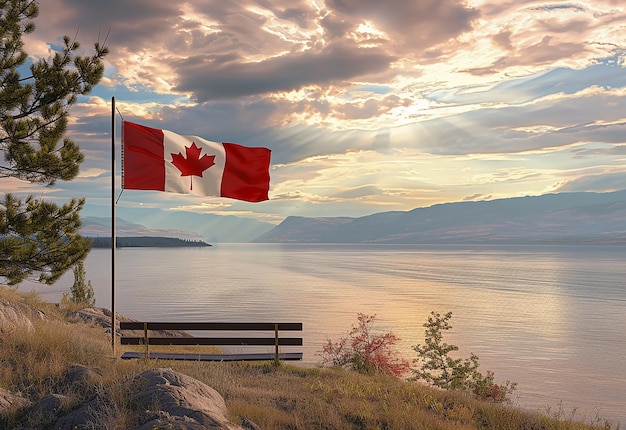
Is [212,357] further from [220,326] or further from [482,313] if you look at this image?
[482,313]

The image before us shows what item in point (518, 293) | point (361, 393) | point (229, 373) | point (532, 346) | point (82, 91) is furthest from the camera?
point (518, 293)

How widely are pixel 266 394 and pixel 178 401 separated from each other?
3333 millimetres

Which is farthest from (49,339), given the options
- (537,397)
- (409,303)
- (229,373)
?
(409,303)

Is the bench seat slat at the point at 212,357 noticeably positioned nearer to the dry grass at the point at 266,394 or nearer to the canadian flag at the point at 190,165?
the dry grass at the point at 266,394

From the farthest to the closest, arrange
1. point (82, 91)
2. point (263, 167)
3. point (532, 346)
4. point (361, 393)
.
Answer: point (532, 346) → point (82, 91) → point (263, 167) → point (361, 393)

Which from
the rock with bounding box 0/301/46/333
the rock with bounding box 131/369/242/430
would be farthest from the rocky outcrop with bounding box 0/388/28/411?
the rock with bounding box 0/301/46/333

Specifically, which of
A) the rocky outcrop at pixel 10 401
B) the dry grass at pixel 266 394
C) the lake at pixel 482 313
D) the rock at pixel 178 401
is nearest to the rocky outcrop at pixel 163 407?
the rock at pixel 178 401

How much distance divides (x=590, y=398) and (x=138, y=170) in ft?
A: 76.2

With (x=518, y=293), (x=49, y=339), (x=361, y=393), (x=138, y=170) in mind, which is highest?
(x=138, y=170)

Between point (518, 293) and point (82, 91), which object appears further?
point (518, 293)

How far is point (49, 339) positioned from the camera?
43.2 feet

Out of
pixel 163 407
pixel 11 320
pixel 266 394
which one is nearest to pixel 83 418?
pixel 163 407

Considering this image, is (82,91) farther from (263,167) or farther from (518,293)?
(518,293)

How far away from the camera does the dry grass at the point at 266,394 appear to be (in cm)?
1012
